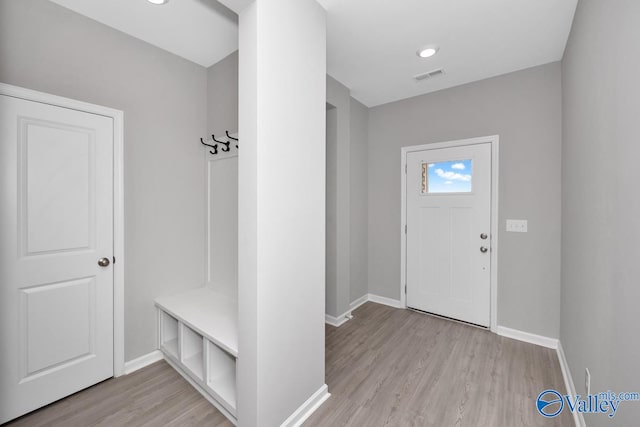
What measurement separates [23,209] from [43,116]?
24.1 inches

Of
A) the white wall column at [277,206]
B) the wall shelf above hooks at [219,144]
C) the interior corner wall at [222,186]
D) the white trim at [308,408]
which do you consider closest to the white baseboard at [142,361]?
the interior corner wall at [222,186]

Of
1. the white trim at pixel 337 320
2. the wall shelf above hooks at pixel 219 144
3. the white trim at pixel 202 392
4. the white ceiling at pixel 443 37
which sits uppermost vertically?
the white ceiling at pixel 443 37

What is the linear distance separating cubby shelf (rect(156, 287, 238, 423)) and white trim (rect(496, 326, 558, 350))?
2636mm

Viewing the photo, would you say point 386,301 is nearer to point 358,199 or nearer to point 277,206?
point 358,199

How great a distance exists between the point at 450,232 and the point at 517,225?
2.07ft

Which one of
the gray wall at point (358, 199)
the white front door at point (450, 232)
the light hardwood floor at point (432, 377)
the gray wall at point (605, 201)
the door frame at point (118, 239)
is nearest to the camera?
the gray wall at point (605, 201)

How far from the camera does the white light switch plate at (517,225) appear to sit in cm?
261

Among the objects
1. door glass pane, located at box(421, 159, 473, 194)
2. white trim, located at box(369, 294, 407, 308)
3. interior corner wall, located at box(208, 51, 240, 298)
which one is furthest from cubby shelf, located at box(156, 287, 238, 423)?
door glass pane, located at box(421, 159, 473, 194)

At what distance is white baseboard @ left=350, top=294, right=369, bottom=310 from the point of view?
11.1 ft

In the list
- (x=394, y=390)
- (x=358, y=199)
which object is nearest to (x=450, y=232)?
(x=358, y=199)

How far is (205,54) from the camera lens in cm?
240

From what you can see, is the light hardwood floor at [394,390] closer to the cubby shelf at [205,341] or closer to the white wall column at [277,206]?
the cubby shelf at [205,341]

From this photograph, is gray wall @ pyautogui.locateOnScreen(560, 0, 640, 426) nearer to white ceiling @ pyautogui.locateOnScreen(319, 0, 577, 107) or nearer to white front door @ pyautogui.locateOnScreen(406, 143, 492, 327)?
white ceiling @ pyautogui.locateOnScreen(319, 0, 577, 107)

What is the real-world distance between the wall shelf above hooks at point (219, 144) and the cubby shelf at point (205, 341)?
1352 millimetres
